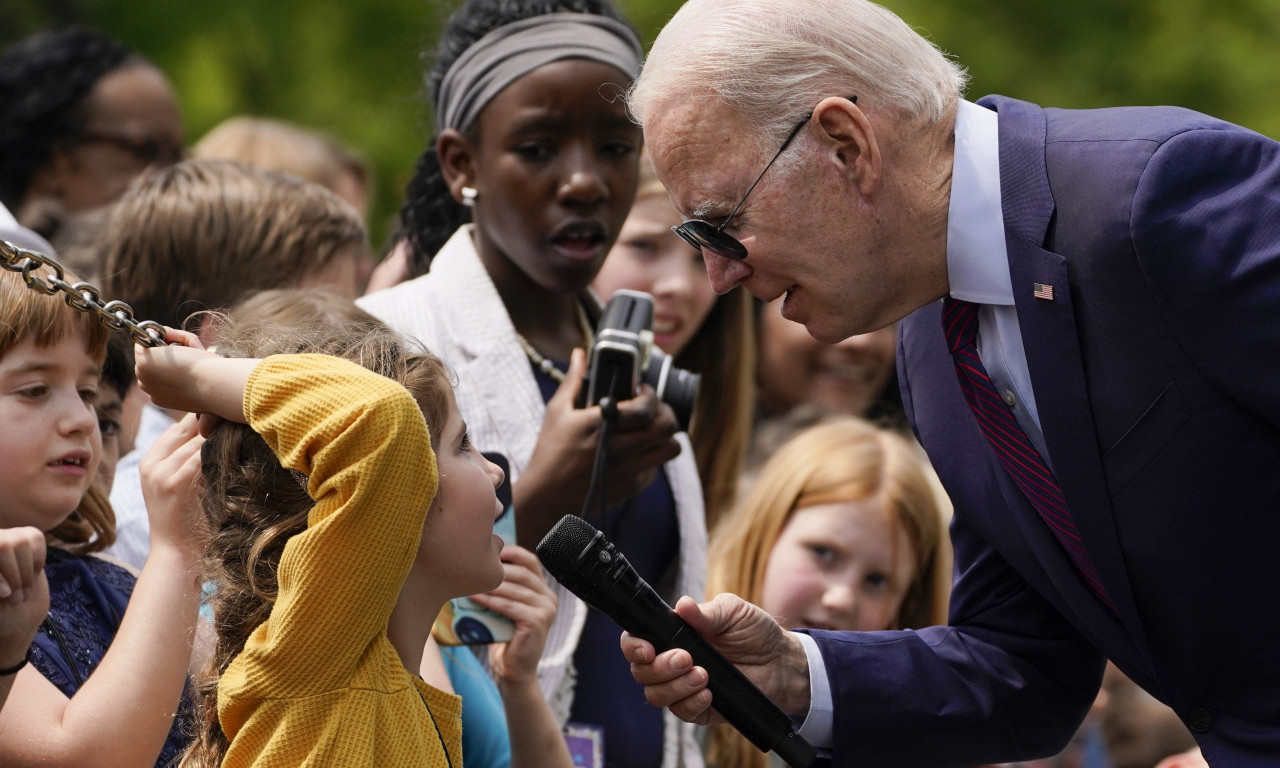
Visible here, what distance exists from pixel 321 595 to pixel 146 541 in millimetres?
1358

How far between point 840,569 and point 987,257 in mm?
1633

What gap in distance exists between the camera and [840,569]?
394 centimetres

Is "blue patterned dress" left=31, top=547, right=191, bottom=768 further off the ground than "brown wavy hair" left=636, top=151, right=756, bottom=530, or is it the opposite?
"blue patterned dress" left=31, top=547, right=191, bottom=768

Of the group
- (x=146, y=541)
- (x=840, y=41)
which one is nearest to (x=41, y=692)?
(x=146, y=541)

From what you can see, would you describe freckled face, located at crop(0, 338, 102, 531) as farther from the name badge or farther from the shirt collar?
the shirt collar

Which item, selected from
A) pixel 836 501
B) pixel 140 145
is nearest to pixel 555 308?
pixel 836 501

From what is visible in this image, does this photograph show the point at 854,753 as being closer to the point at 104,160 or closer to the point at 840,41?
the point at 840,41

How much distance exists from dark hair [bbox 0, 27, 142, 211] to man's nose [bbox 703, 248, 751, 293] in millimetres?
3376

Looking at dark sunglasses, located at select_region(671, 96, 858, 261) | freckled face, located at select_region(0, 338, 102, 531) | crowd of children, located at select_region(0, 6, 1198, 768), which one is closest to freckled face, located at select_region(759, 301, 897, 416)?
crowd of children, located at select_region(0, 6, 1198, 768)

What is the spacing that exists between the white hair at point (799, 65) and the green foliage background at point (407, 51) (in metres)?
5.86

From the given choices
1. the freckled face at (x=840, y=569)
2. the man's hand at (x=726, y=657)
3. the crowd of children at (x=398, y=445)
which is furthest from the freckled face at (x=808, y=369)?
the man's hand at (x=726, y=657)

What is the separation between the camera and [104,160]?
5.21 meters

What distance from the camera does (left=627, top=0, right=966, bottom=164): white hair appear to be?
2.47 metres

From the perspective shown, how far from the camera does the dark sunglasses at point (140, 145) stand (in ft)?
17.1
